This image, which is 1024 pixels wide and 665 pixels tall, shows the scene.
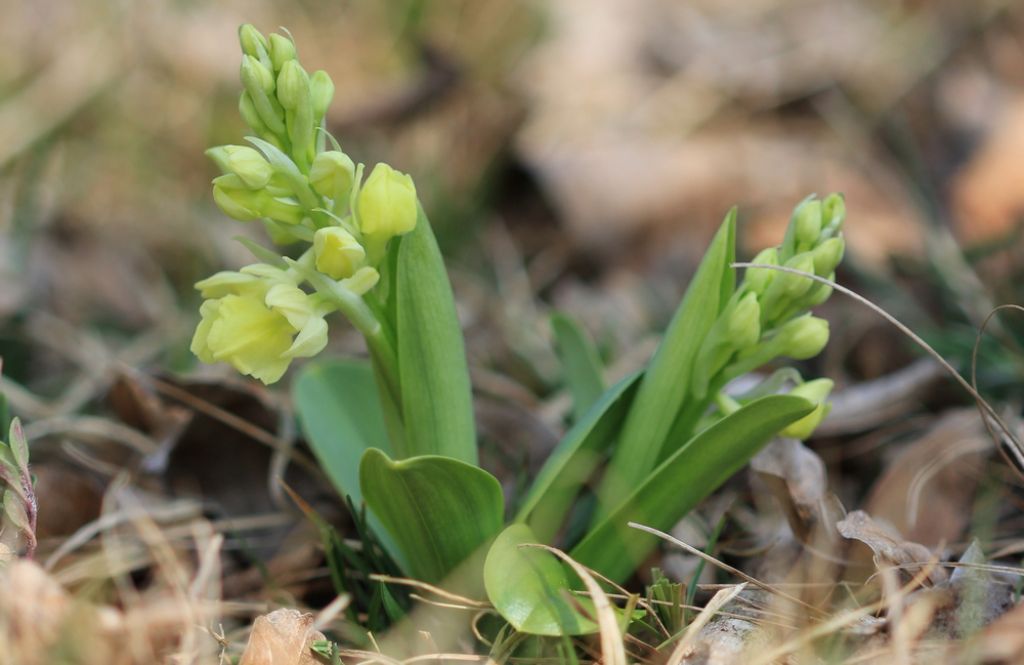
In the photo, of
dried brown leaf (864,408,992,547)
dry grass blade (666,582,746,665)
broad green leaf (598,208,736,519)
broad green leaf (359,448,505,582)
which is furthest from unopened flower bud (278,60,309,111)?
dried brown leaf (864,408,992,547)

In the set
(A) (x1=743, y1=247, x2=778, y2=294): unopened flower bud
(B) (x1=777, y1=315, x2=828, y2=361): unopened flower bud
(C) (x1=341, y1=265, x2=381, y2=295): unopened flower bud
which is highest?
(C) (x1=341, y1=265, x2=381, y2=295): unopened flower bud

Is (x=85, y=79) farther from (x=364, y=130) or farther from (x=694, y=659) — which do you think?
(x=694, y=659)

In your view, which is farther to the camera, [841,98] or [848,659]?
[841,98]

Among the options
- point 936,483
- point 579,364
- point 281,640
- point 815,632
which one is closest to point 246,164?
point 281,640

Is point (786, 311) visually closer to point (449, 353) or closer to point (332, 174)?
point (449, 353)

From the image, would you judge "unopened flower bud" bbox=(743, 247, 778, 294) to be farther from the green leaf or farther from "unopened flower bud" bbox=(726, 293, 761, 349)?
the green leaf

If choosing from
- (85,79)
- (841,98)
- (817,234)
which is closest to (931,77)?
(841,98)
